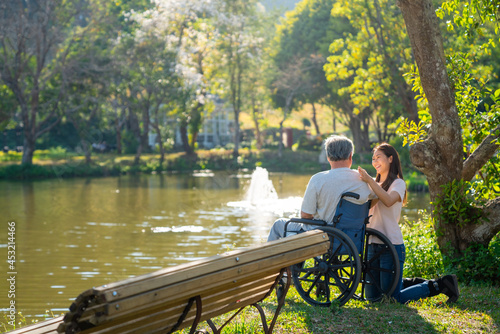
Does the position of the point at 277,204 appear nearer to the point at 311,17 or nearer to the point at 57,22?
the point at 57,22

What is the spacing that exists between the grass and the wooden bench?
18.2 inches

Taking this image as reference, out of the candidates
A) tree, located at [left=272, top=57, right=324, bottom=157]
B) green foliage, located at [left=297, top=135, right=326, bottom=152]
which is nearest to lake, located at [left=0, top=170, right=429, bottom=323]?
tree, located at [left=272, top=57, right=324, bottom=157]

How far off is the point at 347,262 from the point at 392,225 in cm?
70

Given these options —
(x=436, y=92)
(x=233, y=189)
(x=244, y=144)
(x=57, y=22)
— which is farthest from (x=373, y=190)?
(x=244, y=144)

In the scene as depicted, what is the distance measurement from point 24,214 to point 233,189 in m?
9.88

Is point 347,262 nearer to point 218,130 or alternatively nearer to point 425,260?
point 425,260

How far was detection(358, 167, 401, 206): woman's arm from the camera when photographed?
5301mm

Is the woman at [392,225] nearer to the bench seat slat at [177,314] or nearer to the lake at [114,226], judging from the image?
the bench seat slat at [177,314]

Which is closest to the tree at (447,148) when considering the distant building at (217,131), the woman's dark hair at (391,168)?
the woman's dark hair at (391,168)

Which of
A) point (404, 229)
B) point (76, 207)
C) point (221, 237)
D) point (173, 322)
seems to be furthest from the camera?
point (76, 207)

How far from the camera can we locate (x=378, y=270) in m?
5.58

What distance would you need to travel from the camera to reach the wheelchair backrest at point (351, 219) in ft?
17.4

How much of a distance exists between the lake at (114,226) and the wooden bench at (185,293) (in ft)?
13.6

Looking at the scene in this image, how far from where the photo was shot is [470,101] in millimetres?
7340
